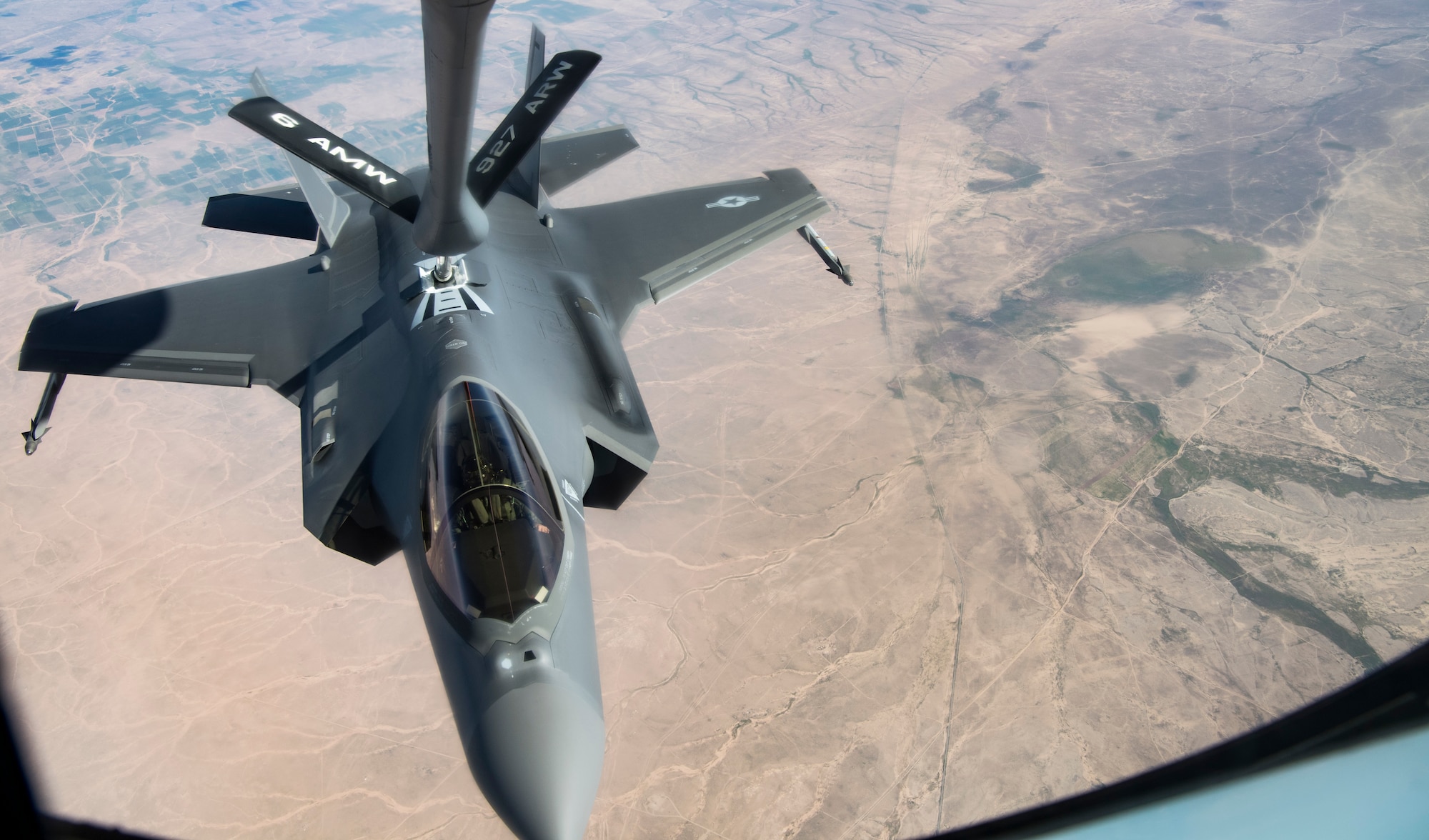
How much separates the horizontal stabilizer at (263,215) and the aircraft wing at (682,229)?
5.59 meters

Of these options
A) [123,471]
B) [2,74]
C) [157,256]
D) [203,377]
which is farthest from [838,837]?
[2,74]

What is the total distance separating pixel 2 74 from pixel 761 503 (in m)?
70.6

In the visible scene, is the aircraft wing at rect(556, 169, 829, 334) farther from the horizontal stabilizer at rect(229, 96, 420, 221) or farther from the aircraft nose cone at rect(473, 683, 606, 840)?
the aircraft nose cone at rect(473, 683, 606, 840)

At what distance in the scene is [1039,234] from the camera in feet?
137

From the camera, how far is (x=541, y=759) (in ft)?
19.3

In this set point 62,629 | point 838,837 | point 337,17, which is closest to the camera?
point 838,837

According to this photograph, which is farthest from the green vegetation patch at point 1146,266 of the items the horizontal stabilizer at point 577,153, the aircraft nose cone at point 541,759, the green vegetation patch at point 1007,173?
the aircraft nose cone at point 541,759

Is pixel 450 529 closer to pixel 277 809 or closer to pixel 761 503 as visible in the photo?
pixel 277 809

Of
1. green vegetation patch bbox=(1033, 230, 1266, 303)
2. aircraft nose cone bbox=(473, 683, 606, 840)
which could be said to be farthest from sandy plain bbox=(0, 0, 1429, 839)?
aircraft nose cone bbox=(473, 683, 606, 840)

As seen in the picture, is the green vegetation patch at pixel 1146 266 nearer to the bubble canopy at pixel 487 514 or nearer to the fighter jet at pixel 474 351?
the fighter jet at pixel 474 351

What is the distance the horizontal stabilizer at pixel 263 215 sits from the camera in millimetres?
14398

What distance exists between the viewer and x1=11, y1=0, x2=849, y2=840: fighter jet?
6270mm

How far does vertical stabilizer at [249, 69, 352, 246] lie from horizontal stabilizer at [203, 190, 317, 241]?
0.93 metres

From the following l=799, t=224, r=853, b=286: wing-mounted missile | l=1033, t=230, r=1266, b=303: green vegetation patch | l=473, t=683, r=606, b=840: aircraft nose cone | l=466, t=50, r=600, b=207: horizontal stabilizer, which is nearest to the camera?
l=473, t=683, r=606, b=840: aircraft nose cone
